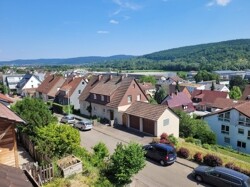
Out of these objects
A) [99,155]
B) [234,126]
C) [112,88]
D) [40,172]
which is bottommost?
[234,126]

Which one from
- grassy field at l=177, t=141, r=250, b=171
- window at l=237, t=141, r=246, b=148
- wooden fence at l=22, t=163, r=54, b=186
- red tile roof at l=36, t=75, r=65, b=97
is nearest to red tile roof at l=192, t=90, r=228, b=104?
window at l=237, t=141, r=246, b=148

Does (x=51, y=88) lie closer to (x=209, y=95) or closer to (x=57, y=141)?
(x=57, y=141)

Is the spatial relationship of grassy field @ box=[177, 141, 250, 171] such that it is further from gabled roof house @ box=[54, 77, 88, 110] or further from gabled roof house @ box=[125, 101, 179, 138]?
gabled roof house @ box=[54, 77, 88, 110]

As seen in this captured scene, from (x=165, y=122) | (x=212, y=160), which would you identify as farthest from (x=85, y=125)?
(x=212, y=160)

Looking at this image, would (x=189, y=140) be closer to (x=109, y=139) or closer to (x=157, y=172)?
(x=109, y=139)

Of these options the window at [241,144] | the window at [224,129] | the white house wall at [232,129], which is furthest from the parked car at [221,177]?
the window at [224,129]

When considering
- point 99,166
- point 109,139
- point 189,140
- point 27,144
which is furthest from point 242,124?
point 27,144
